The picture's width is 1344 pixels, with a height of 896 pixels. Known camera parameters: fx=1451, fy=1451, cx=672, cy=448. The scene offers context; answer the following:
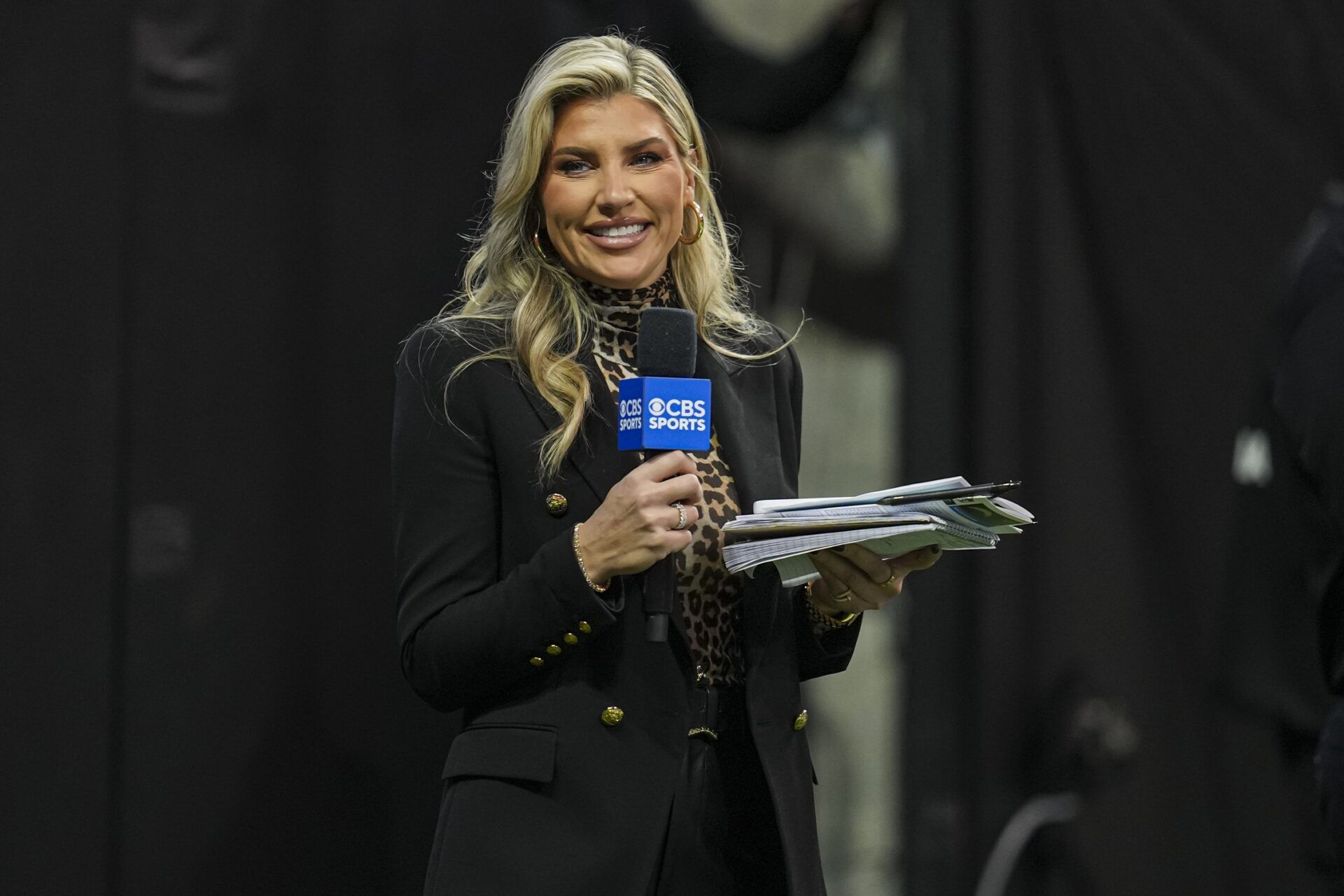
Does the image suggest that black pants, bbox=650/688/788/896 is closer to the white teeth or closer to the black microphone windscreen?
the black microphone windscreen

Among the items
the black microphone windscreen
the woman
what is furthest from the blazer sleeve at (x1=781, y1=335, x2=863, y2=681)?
the black microphone windscreen

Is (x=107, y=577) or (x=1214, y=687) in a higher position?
(x=107, y=577)

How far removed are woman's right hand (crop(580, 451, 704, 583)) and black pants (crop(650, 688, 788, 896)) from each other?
227 mm

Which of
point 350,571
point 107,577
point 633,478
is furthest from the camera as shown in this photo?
point 350,571

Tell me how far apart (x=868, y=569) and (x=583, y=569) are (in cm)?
32

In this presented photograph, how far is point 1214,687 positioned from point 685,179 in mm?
2127

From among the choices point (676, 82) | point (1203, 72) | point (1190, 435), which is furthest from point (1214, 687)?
point (676, 82)

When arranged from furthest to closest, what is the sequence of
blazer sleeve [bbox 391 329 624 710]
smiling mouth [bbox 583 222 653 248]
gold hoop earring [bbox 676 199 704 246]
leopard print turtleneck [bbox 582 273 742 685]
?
gold hoop earring [bbox 676 199 704 246]
smiling mouth [bbox 583 222 653 248]
leopard print turtleneck [bbox 582 273 742 685]
blazer sleeve [bbox 391 329 624 710]

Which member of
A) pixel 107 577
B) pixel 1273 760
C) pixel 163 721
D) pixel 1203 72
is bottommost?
pixel 1273 760

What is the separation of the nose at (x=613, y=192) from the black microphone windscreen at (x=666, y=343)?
0.24 meters

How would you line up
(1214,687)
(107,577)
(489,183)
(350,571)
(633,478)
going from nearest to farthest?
(633,478) → (107,577) → (350,571) → (489,183) → (1214,687)

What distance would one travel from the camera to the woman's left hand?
159 centimetres

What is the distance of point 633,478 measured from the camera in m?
1.48

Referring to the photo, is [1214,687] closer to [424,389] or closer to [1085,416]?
[1085,416]
